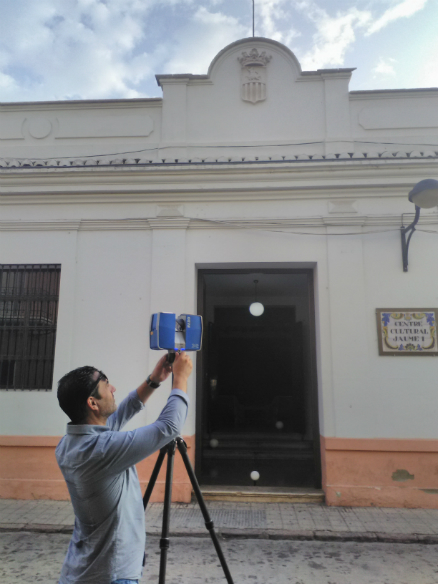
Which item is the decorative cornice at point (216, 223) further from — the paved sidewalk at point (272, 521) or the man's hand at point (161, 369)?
the man's hand at point (161, 369)

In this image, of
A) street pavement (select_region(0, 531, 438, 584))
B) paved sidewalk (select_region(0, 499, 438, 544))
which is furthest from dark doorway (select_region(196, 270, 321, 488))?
street pavement (select_region(0, 531, 438, 584))

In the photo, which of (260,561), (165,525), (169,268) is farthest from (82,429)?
(169,268)

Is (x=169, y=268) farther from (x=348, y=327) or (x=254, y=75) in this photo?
Answer: (x=254, y=75)

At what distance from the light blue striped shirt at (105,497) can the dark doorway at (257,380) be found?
3.68 m

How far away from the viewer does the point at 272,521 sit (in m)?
4.45

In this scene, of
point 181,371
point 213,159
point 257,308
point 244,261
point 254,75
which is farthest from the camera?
point 257,308

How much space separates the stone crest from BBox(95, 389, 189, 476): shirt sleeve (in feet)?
16.4

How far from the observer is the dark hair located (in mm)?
1770

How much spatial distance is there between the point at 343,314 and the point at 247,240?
1.44 metres

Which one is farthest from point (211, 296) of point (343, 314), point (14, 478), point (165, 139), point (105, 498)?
point (105, 498)

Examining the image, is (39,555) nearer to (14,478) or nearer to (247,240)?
(14,478)

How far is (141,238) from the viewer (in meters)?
5.48

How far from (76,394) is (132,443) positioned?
1.03 ft

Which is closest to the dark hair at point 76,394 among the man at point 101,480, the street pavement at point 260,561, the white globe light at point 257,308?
the man at point 101,480
